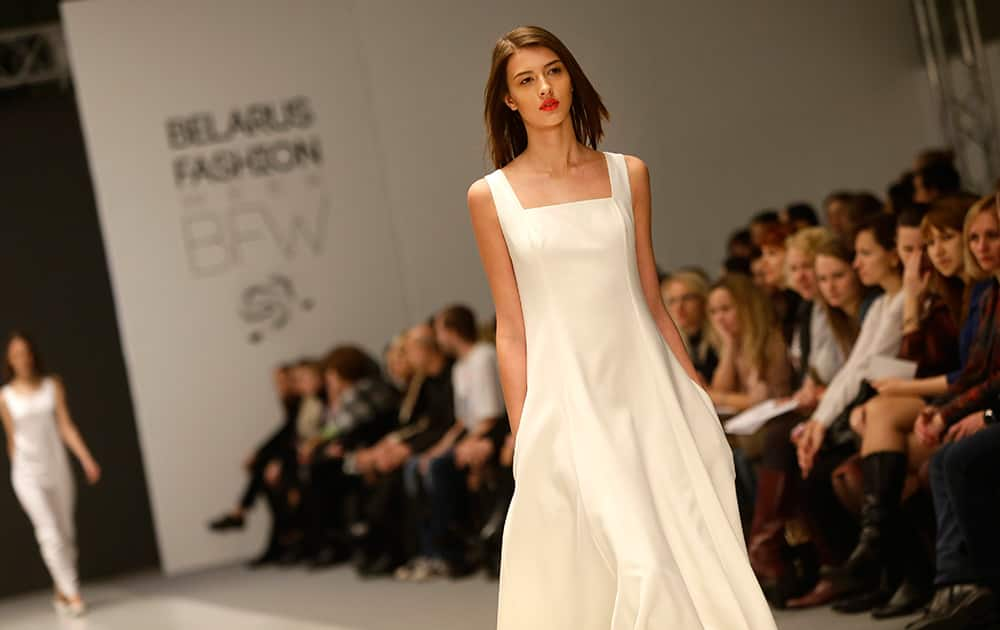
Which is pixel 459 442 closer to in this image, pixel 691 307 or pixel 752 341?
pixel 691 307

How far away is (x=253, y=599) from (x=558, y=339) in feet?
17.4

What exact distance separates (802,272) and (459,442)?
2528 millimetres

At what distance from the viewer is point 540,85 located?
2.90 m

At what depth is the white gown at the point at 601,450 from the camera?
112 inches

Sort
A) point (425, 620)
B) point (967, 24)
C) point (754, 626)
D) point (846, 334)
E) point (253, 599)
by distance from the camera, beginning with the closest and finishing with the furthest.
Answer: point (754, 626), point (846, 334), point (425, 620), point (253, 599), point (967, 24)

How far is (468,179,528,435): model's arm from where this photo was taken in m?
3.00

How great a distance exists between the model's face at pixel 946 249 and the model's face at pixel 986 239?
211mm

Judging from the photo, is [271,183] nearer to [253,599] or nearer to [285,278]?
[285,278]

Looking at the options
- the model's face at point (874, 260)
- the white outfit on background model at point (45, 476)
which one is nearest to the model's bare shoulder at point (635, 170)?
the model's face at point (874, 260)

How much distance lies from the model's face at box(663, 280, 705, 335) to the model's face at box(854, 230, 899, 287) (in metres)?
1.26

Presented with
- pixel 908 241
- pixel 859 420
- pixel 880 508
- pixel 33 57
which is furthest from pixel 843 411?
pixel 33 57

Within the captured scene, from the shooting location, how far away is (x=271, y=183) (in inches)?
399

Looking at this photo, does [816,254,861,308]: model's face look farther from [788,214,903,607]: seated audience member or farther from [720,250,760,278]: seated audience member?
[720,250,760,278]: seated audience member

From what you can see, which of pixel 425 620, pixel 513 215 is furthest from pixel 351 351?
pixel 513 215
